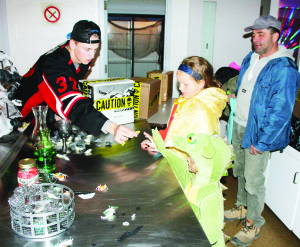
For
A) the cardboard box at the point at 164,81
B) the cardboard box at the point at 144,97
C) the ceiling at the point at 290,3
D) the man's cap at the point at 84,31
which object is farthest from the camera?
the ceiling at the point at 290,3

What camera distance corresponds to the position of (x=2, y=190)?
1216mm

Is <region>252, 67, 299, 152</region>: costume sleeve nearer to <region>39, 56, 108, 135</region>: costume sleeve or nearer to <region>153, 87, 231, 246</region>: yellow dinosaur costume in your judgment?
<region>153, 87, 231, 246</region>: yellow dinosaur costume

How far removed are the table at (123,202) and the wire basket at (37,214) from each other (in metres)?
0.02

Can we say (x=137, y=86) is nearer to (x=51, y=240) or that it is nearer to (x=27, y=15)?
(x=27, y=15)

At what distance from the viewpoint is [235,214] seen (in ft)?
8.72

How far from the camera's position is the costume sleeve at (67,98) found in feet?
5.68

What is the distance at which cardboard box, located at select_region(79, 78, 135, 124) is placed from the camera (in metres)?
2.24

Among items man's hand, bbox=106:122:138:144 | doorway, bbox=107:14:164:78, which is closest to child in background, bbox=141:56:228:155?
man's hand, bbox=106:122:138:144

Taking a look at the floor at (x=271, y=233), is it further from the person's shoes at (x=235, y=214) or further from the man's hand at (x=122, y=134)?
the man's hand at (x=122, y=134)

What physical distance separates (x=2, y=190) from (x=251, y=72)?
6.71ft

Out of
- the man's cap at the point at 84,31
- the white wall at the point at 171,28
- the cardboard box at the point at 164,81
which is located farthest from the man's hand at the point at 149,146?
the white wall at the point at 171,28

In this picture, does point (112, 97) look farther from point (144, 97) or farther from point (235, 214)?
point (235, 214)

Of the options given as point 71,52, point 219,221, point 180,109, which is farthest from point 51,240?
point 71,52

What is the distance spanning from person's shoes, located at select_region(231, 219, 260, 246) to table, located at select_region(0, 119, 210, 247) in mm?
1181
